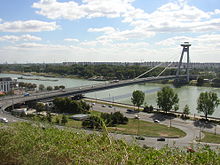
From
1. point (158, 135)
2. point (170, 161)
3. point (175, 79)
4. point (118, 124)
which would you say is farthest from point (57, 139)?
point (175, 79)

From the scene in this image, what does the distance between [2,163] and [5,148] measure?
0.11 m

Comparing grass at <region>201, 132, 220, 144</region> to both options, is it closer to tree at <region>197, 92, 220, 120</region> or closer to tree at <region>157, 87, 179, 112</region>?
tree at <region>197, 92, 220, 120</region>

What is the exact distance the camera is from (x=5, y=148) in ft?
5.28

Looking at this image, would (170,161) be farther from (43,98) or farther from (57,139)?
(43,98)

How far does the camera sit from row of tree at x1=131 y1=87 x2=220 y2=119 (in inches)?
308

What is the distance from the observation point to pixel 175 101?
8.69m

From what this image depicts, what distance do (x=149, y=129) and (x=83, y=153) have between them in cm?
517

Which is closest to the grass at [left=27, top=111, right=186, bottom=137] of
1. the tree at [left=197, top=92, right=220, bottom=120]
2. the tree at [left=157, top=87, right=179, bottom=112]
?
the tree at [left=157, top=87, right=179, bottom=112]

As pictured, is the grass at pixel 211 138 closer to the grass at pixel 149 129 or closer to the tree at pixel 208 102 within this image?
the grass at pixel 149 129

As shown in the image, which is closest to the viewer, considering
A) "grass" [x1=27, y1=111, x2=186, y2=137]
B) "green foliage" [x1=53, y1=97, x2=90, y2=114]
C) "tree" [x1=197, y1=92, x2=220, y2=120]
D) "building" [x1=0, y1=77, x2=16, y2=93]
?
"grass" [x1=27, y1=111, x2=186, y2=137]

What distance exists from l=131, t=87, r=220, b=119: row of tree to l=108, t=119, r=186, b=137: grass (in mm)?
1623

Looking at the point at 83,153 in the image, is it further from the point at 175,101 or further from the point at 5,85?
the point at 5,85

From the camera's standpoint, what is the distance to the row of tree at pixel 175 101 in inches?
308

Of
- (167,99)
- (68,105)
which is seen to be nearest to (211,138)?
(167,99)
